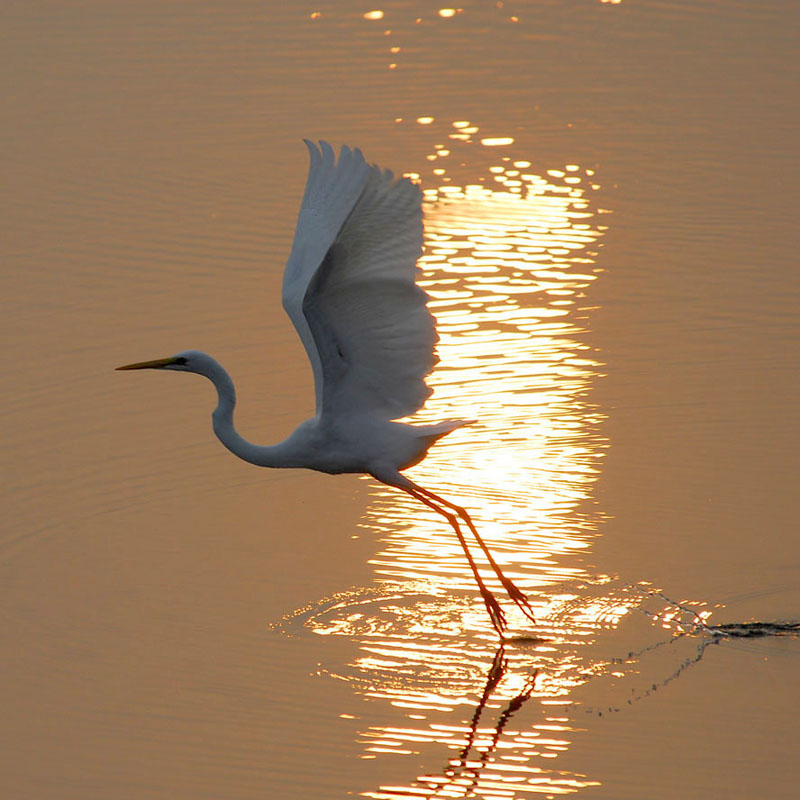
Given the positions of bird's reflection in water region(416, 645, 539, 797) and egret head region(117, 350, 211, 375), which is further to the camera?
egret head region(117, 350, 211, 375)

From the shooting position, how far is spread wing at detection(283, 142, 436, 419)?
8219 mm

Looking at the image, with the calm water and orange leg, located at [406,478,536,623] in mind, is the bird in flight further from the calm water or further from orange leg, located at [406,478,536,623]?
the calm water

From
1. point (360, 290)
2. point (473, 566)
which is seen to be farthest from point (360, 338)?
point (473, 566)

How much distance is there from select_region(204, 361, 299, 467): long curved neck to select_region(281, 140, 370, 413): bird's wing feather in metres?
0.34

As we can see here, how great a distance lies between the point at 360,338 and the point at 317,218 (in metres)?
0.67

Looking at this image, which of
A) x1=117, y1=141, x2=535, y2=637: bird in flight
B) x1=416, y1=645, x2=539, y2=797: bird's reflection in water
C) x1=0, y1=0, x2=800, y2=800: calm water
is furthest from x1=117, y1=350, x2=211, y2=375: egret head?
x1=416, y1=645, x2=539, y2=797: bird's reflection in water

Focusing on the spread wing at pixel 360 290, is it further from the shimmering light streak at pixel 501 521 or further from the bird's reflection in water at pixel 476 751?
the bird's reflection in water at pixel 476 751

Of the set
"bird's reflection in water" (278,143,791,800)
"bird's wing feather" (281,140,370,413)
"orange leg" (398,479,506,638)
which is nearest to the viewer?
"bird's reflection in water" (278,143,791,800)

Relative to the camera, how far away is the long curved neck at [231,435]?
9.22 meters

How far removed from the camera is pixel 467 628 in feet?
29.0

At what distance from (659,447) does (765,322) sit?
179 cm

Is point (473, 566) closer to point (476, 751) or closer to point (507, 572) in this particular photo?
point (507, 572)

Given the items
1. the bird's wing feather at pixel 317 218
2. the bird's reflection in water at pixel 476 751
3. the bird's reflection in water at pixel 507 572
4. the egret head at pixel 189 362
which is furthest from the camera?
the egret head at pixel 189 362

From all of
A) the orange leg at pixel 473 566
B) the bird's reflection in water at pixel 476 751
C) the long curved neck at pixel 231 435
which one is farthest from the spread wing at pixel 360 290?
the bird's reflection in water at pixel 476 751
